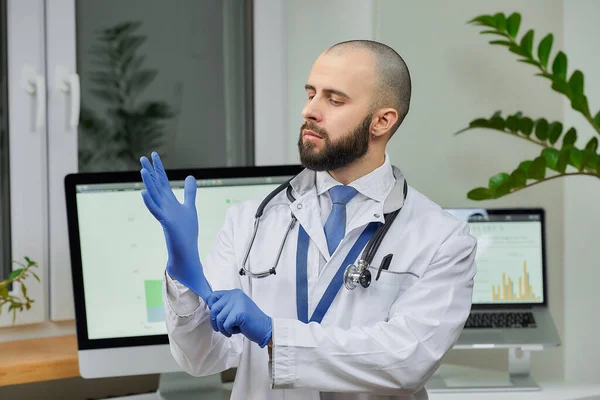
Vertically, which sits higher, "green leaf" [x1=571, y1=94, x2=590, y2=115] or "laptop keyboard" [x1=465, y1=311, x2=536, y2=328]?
"green leaf" [x1=571, y1=94, x2=590, y2=115]

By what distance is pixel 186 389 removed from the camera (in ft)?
7.56

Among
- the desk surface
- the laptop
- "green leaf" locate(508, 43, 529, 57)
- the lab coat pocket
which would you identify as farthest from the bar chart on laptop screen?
the desk surface

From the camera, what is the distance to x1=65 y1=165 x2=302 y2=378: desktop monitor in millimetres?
2115

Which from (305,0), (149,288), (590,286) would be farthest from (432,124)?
(149,288)

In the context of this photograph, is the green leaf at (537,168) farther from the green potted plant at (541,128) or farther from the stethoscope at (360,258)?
the stethoscope at (360,258)

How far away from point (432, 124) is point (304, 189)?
3.51 feet

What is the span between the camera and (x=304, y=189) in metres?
1.71

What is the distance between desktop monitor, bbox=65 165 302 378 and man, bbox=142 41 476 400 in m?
0.50

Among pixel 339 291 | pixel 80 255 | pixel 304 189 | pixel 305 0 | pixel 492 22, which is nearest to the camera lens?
pixel 339 291

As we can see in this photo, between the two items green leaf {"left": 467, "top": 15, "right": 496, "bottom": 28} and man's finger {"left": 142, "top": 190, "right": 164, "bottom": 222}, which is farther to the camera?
green leaf {"left": 467, "top": 15, "right": 496, "bottom": 28}

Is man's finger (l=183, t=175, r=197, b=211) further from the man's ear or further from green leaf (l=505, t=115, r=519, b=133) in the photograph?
green leaf (l=505, t=115, r=519, b=133)

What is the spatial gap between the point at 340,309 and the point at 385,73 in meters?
0.43

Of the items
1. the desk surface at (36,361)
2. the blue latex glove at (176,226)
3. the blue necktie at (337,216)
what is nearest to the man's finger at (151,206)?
the blue latex glove at (176,226)

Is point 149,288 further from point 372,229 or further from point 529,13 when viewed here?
point 529,13
